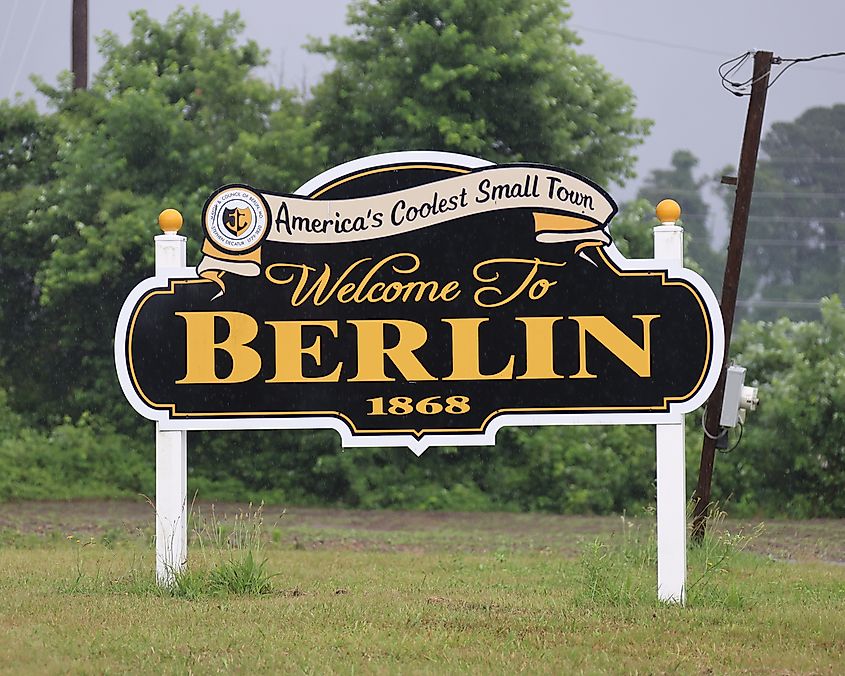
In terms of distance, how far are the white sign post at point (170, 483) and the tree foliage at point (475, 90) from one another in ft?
35.7

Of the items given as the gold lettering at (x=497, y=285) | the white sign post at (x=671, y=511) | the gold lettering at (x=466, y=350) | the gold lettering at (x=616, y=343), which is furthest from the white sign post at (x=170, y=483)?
the white sign post at (x=671, y=511)

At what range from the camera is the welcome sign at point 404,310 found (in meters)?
10.4

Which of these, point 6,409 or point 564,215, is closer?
point 564,215

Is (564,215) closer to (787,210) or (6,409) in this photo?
(6,409)

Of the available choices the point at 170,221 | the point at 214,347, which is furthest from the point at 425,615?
the point at 170,221

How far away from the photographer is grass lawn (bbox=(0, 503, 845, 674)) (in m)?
8.04

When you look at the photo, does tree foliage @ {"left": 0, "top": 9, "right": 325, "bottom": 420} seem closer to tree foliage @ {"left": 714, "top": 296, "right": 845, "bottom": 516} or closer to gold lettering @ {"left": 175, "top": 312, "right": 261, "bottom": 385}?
tree foliage @ {"left": 714, "top": 296, "right": 845, "bottom": 516}

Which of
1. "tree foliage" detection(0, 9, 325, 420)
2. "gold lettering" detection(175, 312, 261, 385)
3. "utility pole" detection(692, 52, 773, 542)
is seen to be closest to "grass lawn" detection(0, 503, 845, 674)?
"utility pole" detection(692, 52, 773, 542)

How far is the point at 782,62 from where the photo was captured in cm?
1438

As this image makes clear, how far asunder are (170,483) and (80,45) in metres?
17.4

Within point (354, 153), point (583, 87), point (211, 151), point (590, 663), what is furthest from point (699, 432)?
point (590, 663)

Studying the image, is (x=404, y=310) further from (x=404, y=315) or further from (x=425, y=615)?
(x=425, y=615)

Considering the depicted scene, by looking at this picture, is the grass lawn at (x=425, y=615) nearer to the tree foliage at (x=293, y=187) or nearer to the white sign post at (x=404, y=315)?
the white sign post at (x=404, y=315)

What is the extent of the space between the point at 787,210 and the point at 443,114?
60.5 meters
